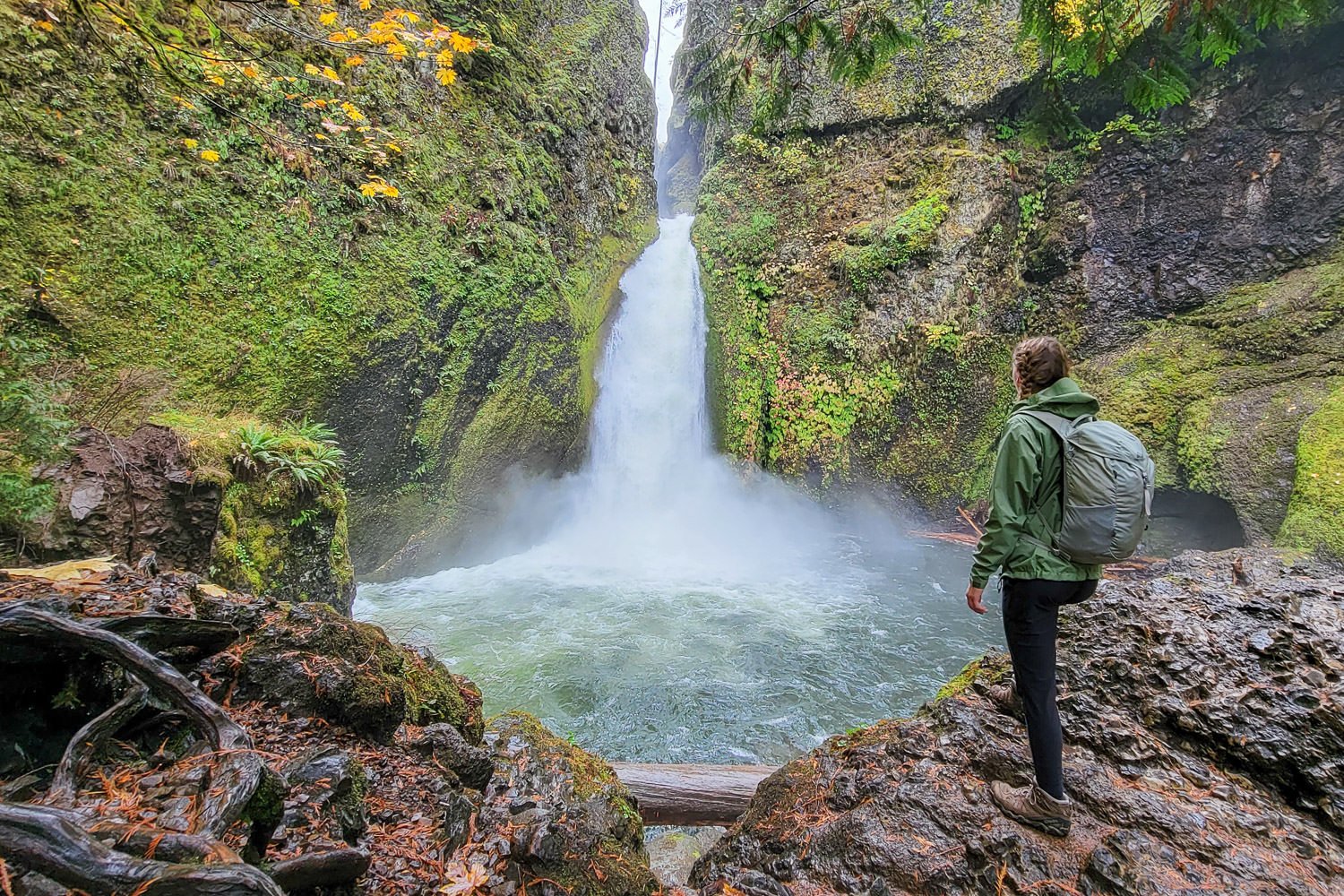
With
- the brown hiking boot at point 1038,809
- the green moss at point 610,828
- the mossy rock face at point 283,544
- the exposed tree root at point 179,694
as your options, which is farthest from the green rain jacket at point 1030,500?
the mossy rock face at point 283,544

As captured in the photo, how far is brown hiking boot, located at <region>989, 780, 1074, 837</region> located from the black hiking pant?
0.11 feet

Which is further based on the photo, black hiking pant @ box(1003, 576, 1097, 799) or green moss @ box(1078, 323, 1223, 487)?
green moss @ box(1078, 323, 1223, 487)

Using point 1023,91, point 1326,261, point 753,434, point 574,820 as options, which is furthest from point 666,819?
point 1023,91

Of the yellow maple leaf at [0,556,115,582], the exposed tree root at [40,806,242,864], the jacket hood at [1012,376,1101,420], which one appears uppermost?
the jacket hood at [1012,376,1101,420]

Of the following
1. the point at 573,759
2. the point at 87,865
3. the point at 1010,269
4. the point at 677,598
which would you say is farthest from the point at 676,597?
the point at 1010,269

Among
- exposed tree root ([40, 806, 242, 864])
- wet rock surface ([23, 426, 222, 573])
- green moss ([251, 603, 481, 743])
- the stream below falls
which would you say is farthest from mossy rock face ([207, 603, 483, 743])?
the stream below falls

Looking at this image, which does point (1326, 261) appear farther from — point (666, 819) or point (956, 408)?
point (666, 819)

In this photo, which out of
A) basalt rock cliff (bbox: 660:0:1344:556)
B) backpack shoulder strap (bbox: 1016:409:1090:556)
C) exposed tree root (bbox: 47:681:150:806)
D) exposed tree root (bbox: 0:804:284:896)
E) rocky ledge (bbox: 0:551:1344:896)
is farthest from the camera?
basalt rock cliff (bbox: 660:0:1344:556)

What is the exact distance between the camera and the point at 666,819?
304 cm

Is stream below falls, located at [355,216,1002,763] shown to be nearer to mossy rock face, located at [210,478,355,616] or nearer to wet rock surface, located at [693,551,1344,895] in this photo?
mossy rock face, located at [210,478,355,616]

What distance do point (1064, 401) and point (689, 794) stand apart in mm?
2814

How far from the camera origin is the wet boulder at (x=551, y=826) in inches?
66.2

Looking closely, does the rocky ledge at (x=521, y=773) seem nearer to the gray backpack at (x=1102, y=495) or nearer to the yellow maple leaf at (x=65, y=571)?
the yellow maple leaf at (x=65, y=571)

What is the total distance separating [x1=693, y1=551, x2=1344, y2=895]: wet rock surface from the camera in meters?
1.80
